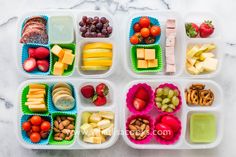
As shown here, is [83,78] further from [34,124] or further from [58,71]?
[34,124]

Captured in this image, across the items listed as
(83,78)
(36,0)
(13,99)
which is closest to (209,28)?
(83,78)

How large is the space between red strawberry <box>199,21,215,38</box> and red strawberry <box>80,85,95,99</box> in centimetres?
51

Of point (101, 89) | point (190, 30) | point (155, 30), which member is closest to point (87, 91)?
point (101, 89)

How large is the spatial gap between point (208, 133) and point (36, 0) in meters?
0.91

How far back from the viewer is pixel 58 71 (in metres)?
1.64

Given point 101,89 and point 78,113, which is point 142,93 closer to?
point 101,89

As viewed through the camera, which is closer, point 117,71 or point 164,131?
point 164,131

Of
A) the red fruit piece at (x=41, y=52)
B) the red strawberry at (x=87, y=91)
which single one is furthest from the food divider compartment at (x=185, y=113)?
the red fruit piece at (x=41, y=52)

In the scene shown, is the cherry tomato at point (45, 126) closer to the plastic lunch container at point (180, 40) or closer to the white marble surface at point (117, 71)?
the white marble surface at point (117, 71)

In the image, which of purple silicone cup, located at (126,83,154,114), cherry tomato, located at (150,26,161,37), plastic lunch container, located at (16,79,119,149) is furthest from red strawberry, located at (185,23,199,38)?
plastic lunch container, located at (16,79,119,149)

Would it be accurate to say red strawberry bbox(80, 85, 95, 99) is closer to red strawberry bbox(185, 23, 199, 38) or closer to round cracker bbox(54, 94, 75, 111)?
round cracker bbox(54, 94, 75, 111)

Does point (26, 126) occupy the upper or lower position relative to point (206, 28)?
lower

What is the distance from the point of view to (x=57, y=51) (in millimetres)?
1633

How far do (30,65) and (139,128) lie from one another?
50cm
